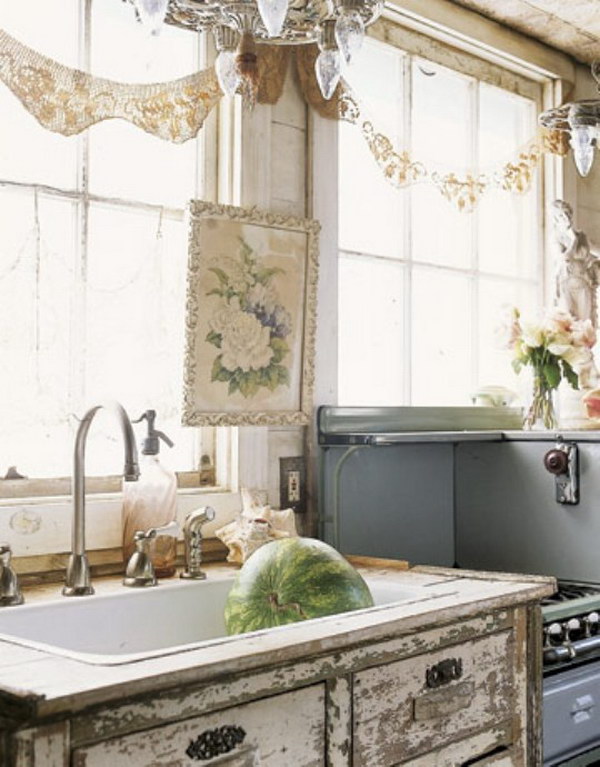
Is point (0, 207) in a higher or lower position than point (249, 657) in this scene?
higher

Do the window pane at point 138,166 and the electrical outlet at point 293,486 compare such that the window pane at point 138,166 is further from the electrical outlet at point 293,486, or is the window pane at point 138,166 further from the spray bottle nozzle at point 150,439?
the electrical outlet at point 293,486

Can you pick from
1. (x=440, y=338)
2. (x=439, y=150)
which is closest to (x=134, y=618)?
(x=440, y=338)

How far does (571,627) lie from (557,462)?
0.63m

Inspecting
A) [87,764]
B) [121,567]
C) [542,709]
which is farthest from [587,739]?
[87,764]

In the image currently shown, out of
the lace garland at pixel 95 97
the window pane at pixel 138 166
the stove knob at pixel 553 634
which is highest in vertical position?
the lace garland at pixel 95 97

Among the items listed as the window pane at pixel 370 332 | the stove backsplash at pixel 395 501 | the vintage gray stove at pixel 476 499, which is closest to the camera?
the vintage gray stove at pixel 476 499

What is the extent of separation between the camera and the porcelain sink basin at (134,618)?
2.14 metres

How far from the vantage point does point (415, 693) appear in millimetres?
2062

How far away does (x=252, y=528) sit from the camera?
2697 millimetres

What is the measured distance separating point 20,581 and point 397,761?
3.10 ft

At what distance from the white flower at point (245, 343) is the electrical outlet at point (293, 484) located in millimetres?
300

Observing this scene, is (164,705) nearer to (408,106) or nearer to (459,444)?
(459,444)

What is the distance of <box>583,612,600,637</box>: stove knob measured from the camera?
2.76 metres

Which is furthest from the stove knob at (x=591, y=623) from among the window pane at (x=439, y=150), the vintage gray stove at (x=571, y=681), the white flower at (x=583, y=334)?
the window pane at (x=439, y=150)
